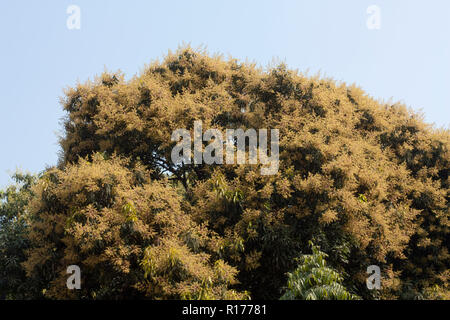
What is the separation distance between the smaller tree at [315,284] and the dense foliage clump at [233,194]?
43.4 inches

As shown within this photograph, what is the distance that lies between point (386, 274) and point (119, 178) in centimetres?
691

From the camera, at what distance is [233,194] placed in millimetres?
9586

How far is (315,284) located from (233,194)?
2.99 m

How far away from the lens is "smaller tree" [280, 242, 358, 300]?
7020 mm

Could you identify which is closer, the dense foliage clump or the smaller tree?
the smaller tree

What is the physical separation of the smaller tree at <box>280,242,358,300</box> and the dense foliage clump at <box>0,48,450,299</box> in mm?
1102

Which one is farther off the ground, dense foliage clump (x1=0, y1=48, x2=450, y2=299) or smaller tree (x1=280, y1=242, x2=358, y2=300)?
dense foliage clump (x1=0, y1=48, x2=450, y2=299)

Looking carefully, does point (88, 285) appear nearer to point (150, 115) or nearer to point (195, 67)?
point (150, 115)

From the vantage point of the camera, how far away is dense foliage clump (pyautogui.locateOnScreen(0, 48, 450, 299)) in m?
8.45

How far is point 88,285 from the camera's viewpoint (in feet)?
29.2

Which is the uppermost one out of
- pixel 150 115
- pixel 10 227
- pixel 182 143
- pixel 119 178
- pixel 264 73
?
pixel 264 73

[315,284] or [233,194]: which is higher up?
[233,194]
